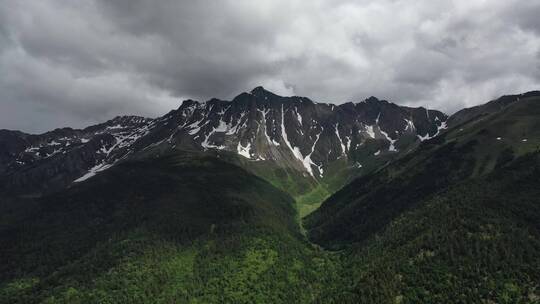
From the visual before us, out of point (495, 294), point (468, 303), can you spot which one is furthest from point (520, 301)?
point (468, 303)

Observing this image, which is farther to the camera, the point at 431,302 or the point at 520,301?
the point at 431,302

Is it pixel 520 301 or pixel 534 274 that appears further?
pixel 534 274

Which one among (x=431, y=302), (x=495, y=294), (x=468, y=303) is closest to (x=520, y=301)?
(x=495, y=294)

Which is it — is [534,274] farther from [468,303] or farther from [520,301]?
[468,303]

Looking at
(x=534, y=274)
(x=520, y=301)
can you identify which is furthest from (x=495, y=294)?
(x=534, y=274)

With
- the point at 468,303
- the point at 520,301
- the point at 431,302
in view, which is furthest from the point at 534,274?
the point at 431,302

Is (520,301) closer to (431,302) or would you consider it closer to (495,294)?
(495,294)
